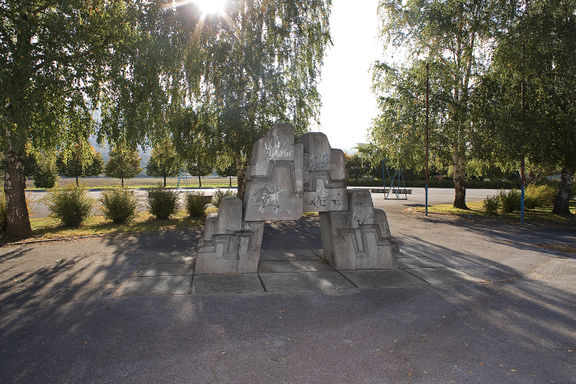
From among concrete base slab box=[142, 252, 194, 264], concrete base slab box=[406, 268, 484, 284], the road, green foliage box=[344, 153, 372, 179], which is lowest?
concrete base slab box=[406, 268, 484, 284]

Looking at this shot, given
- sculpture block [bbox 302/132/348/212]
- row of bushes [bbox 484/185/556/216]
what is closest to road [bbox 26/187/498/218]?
row of bushes [bbox 484/185/556/216]

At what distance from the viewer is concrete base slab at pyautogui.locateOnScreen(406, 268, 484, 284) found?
242 inches

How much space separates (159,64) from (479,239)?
35.8 feet

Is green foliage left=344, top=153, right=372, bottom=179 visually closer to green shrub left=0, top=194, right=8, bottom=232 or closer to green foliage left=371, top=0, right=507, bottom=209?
green foliage left=371, top=0, right=507, bottom=209

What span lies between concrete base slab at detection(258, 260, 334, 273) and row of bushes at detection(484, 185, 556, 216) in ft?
41.7

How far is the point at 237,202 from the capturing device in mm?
6469

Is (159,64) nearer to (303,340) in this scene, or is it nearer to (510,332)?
(303,340)

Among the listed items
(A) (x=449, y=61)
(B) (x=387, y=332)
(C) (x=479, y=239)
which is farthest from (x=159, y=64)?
(A) (x=449, y=61)

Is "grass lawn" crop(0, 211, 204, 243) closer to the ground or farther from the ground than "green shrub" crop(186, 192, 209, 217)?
closer to the ground

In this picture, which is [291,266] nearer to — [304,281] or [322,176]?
[304,281]

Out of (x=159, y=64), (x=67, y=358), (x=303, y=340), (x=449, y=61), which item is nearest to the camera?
(x=67, y=358)

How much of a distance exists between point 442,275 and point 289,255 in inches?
131

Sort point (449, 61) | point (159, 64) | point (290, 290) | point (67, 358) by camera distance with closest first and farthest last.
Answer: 1. point (67, 358)
2. point (290, 290)
3. point (159, 64)
4. point (449, 61)

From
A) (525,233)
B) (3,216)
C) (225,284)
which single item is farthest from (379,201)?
(3,216)
